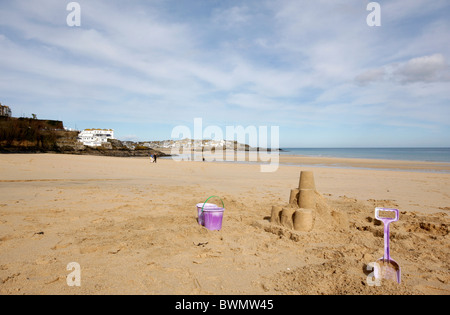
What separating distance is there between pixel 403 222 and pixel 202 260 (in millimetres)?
4465

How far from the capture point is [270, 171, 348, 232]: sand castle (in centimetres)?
496

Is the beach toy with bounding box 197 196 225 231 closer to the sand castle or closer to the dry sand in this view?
the dry sand

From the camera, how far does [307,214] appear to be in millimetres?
4945

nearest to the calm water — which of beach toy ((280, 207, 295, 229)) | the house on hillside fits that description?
beach toy ((280, 207, 295, 229))

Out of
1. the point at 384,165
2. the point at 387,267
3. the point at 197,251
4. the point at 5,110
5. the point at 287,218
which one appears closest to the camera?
the point at 387,267

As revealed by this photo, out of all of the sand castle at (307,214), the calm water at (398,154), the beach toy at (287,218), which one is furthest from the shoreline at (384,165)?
the beach toy at (287,218)

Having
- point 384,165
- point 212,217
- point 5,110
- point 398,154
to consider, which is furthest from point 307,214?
point 5,110

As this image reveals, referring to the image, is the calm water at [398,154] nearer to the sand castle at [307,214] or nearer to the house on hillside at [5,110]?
the sand castle at [307,214]

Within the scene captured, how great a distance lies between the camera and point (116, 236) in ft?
14.6

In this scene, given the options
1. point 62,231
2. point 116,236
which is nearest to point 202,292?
point 116,236

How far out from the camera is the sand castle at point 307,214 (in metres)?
4.96

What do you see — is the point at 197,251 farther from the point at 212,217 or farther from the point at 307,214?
the point at 307,214
